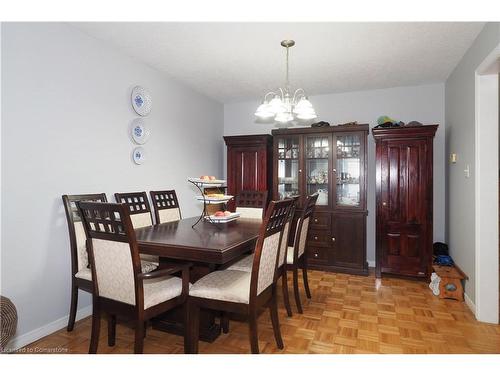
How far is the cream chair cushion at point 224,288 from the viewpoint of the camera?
178 centimetres

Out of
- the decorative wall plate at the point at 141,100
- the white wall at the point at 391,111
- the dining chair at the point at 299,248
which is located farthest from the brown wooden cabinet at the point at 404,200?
the decorative wall plate at the point at 141,100

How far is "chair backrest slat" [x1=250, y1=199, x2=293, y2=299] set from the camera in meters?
1.76

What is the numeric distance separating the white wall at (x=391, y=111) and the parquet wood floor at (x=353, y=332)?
1.39 m

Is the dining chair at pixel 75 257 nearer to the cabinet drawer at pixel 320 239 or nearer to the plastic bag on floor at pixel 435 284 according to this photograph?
the cabinet drawer at pixel 320 239

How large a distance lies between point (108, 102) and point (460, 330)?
3.52 metres

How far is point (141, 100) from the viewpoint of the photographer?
317 cm

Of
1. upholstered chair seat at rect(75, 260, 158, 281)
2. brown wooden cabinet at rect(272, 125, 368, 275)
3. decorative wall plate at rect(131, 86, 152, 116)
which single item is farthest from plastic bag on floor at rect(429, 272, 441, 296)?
decorative wall plate at rect(131, 86, 152, 116)

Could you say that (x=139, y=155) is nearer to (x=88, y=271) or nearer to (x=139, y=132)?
(x=139, y=132)

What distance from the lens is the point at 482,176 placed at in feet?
8.14

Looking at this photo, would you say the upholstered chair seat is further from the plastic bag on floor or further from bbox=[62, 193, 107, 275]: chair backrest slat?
the plastic bag on floor

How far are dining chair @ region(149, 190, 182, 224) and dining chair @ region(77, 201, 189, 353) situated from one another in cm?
128

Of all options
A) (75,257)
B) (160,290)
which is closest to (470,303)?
(160,290)
